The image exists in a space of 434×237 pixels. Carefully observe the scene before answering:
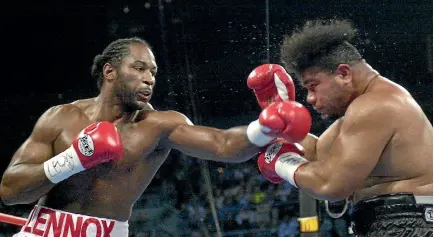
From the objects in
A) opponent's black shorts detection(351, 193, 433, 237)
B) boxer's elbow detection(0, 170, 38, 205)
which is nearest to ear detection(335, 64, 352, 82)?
opponent's black shorts detection(351, 193, 433, 237)

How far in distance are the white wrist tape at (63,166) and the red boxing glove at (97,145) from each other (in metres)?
0.02

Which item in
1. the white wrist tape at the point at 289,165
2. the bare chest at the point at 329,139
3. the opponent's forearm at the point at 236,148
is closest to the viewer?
the white wrist tape at the point at 289,165

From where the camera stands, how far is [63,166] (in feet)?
7.67

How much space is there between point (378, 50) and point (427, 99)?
79 cm

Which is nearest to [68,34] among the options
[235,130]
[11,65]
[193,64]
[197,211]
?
[11,65]

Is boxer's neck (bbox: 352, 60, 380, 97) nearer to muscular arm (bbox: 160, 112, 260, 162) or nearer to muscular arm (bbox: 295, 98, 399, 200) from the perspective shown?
muscular arm (bbox: 295, 98, 399, 200)

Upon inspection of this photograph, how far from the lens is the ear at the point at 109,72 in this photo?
274 cm

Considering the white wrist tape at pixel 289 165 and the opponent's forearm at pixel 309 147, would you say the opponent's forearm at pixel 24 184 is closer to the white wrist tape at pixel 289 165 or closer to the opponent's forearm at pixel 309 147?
the white wrist tape at pixel 289 165

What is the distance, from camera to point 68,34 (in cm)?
705

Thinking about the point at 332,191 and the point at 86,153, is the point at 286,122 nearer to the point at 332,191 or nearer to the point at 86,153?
the point at 332,191

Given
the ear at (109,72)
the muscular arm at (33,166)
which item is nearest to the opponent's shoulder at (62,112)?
the muscular arm at (33,166)

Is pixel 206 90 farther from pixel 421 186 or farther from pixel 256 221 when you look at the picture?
pixel 421 186

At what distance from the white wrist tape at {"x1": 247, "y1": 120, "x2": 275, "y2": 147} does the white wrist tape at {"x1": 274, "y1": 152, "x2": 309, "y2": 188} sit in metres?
0.13

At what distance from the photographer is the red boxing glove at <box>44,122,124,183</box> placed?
231cm
